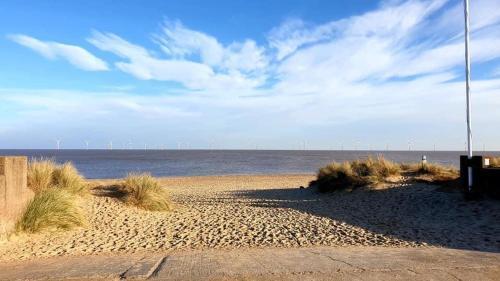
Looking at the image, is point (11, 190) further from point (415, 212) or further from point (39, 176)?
point (415, 212)

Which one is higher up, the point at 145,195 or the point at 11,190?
the point at 11,190

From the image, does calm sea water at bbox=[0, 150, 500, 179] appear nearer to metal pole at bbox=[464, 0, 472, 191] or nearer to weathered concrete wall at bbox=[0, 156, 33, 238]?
weathered concrete wall at bbox=[0, 156, 33, 238]

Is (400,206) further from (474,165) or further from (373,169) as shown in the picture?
(373,169)

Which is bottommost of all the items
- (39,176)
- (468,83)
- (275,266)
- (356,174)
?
(275,266)

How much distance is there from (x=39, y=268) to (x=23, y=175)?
4.12 metres

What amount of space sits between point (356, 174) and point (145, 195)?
10294 mm

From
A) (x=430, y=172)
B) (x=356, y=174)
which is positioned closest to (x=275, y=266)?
(x=356, y=174)

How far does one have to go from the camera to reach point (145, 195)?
15086 millimetres

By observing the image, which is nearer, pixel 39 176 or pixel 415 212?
pixel 39 176

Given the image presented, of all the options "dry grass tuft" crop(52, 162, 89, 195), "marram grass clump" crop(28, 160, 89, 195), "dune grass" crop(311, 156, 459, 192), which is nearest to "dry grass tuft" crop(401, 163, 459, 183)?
"dune grass" crop(311, 156, 459, 192)

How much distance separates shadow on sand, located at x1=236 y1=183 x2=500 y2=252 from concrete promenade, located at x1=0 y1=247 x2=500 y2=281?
1607 mm

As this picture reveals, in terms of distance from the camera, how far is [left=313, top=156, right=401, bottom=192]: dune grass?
20406 mm

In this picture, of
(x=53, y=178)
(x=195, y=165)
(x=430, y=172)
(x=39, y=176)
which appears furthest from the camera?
(x=195, y=165)

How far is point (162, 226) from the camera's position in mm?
11992
